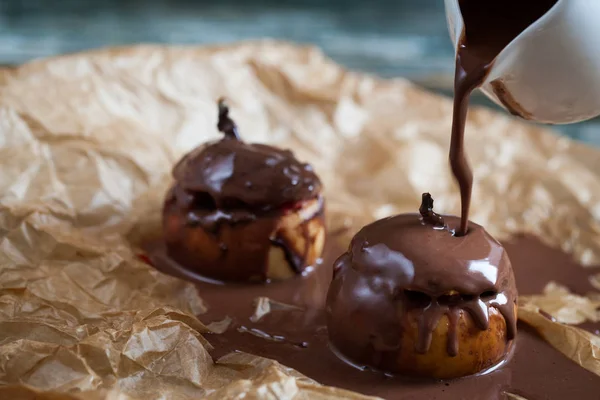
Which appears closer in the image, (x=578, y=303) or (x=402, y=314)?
(x=402, y=314)

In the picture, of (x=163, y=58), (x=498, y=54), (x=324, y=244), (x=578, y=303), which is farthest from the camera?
(x=163, y=58)

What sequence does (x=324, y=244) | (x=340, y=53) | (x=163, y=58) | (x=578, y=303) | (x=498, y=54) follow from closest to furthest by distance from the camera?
(x=498, y=54) < (x=578, y=303) < (x=324, y=244) < (x=163, y=58) < (x=340, y=53)

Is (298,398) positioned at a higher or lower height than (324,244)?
higher

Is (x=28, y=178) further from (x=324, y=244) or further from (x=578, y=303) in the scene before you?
(x=578, y=303)

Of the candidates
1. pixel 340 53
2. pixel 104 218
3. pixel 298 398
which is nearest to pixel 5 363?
pixel 298 398

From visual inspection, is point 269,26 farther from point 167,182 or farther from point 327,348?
point 327,348

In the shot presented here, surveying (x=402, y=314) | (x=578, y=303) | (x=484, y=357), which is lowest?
(x=578, y=303)
